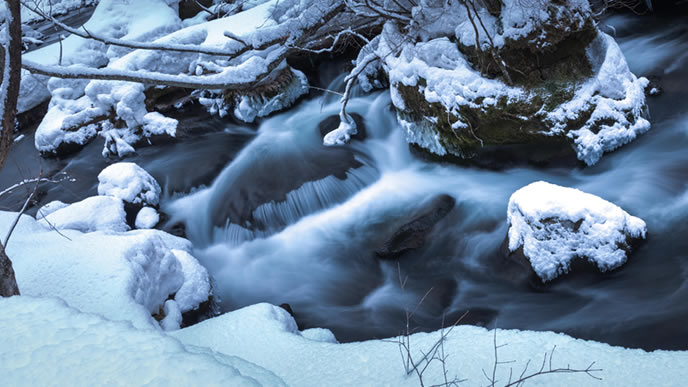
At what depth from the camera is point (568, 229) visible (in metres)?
3.59

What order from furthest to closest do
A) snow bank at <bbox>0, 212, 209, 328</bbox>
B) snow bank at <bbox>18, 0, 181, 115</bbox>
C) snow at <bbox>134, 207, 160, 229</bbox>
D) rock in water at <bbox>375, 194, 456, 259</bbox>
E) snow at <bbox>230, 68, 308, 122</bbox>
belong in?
snow bank at <bbox>18, 0, 181, 115</bbox> → snow at <bbox>230, 68, 308, 122</bbox> → snow at <bbox>134, 207, 160, 229</bbox> → rock in water at <bbox>375, 194, 456, 259</bbox> → snow bank at <bbox>0, 212, 209, 328</bbox>

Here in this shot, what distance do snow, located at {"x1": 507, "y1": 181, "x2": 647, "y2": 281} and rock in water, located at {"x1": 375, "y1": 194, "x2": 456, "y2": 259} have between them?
132cm

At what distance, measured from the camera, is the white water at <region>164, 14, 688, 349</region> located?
3.63 metres

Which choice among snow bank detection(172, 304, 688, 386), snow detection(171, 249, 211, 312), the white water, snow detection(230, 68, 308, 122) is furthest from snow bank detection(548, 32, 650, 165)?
snow detection(230, 68, 308, 122)

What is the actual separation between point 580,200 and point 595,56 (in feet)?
8.27

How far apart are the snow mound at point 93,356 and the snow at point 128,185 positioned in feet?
16.4

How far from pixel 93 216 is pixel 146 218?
0.80m

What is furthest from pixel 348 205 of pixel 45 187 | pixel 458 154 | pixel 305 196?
pixel 45 187

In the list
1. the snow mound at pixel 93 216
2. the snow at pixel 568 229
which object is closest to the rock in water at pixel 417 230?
the snow at pixel 568 229

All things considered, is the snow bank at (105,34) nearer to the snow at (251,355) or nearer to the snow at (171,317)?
the snow at (171,317)

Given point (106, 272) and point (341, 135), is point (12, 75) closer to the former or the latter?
point (106, 272)

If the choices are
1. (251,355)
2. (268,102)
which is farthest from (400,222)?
(268,102)

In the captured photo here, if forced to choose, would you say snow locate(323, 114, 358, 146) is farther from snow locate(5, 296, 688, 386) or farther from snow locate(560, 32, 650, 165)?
snow locate(5, 296, 688, 386)

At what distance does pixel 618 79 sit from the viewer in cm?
503
